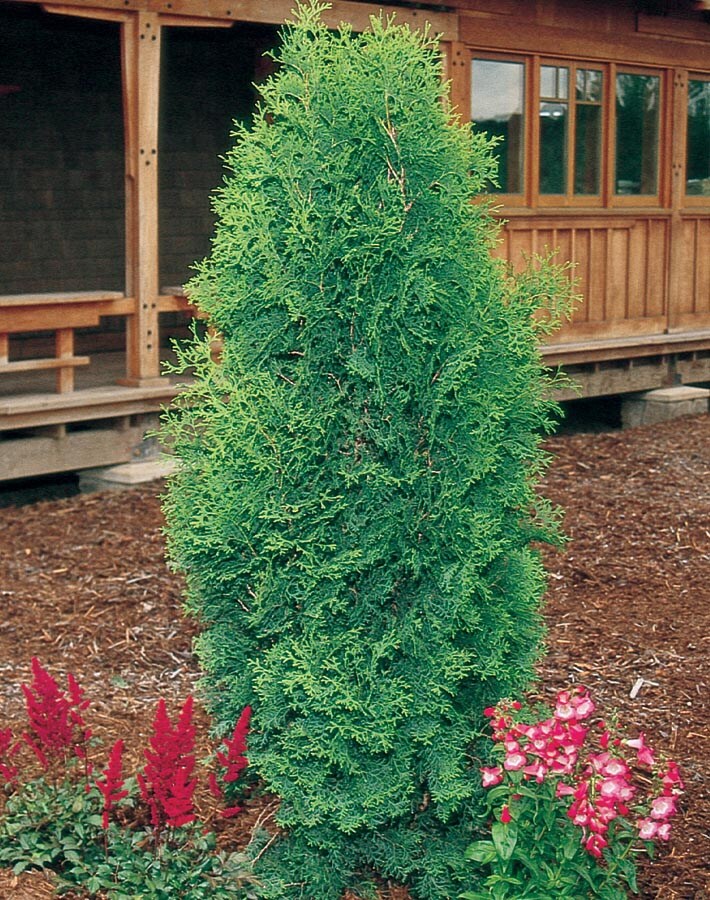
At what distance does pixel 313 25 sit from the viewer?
12.1 feet

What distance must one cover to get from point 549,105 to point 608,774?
348 inches

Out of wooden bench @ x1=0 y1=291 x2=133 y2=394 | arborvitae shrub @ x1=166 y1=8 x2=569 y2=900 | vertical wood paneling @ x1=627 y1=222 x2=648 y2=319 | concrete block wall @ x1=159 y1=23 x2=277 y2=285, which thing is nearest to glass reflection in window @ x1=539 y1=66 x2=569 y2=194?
vertical wood paneling @ x1=627 y1=222 x2=648 y2=319

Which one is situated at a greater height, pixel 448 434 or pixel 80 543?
pixel 448 434

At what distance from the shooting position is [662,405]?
12.4 meters

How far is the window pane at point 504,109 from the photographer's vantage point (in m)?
10.8

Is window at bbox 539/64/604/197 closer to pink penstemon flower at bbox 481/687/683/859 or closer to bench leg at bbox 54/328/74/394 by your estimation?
bench leg at bbox 54/328/74/394

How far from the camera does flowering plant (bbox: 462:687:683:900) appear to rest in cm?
A: 328

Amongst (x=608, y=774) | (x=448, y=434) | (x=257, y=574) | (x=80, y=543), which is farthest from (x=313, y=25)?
(x=80, y=543)

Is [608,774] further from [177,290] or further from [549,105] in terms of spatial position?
[549,105]

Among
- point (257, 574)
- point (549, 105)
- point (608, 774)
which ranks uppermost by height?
point (549, 105)

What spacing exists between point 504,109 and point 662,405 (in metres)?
3.13

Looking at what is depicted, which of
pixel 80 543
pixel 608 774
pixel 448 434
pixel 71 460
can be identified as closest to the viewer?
pixel 608 774

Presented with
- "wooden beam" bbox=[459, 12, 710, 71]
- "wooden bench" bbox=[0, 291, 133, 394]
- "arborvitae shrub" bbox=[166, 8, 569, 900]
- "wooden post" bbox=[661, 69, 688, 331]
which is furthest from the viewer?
"wooden post" bbox=[661, 69, 688, 331]

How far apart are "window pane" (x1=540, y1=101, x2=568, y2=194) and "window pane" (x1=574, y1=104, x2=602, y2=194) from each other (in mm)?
160
